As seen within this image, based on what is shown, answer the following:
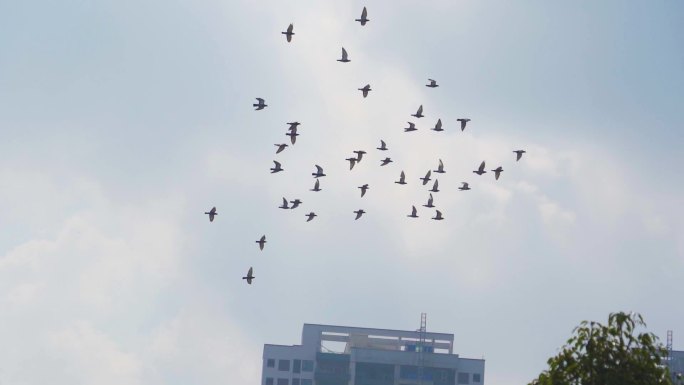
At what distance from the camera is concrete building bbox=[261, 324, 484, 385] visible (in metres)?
165

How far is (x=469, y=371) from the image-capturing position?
169125 millimetres

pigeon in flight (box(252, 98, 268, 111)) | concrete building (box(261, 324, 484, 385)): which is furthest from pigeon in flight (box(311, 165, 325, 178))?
concrete building (box(261, 324, 484, 385))

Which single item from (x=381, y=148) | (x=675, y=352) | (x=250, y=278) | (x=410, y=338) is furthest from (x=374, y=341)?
(x=250, y=278)

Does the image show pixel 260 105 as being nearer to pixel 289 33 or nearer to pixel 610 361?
pixel 289 33

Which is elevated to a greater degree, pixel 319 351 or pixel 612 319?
pixel 319 351

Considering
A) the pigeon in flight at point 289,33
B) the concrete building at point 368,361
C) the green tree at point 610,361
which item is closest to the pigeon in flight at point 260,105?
the pigeon in flight at point 289,33

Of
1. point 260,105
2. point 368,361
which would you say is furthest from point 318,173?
point 368,361

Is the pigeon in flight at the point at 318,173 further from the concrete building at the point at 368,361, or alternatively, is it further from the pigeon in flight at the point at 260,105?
the concrete building at the point at 368,361

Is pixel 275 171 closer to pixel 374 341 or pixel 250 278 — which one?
pixel 250 278

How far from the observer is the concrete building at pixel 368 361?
165375mm

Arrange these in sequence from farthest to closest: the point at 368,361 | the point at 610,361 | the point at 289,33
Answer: the point at 368,361, the point at 289,33, the point at 610,361

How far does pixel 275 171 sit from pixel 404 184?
9.44 metres

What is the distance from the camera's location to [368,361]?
165250mm

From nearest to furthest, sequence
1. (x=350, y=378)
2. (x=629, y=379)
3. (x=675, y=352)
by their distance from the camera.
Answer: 1. (x=629, y=379)
2. (x=350, y=378)
3. (x=675, y=352)
